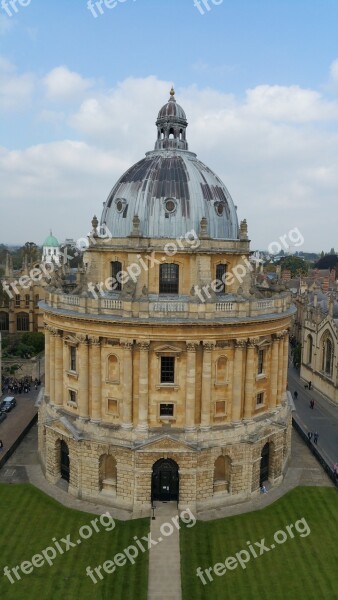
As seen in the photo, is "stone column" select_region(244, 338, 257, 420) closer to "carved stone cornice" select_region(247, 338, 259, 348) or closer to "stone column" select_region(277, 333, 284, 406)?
"carved stone cornice" select_region(247, 338, 259, 348)

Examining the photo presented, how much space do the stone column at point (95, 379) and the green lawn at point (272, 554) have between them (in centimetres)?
1013

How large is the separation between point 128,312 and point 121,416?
25.6 ft

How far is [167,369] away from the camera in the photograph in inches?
1393

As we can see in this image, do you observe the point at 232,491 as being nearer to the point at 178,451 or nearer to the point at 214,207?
the point at 178,451

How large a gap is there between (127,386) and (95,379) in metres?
2.68

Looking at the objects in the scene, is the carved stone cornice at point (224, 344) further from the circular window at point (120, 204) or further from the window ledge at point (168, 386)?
the circular window at point (120, 204)

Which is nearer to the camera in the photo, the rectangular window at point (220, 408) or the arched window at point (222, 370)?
the arched window at point (222, 370)

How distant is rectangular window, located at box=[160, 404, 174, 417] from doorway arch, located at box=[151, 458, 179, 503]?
3.16 metres

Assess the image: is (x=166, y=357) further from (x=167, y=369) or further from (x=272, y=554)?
(x=272, y=554)

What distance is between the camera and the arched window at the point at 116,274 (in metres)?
38.1

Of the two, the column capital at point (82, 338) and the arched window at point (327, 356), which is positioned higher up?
the column capital at point (82, 338)

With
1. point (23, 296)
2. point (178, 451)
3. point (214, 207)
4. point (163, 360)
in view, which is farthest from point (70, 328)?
point (23, 296)

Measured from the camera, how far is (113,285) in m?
38.5

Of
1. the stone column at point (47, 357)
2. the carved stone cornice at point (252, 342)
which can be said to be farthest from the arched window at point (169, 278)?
the stone column at point (47, 357)
